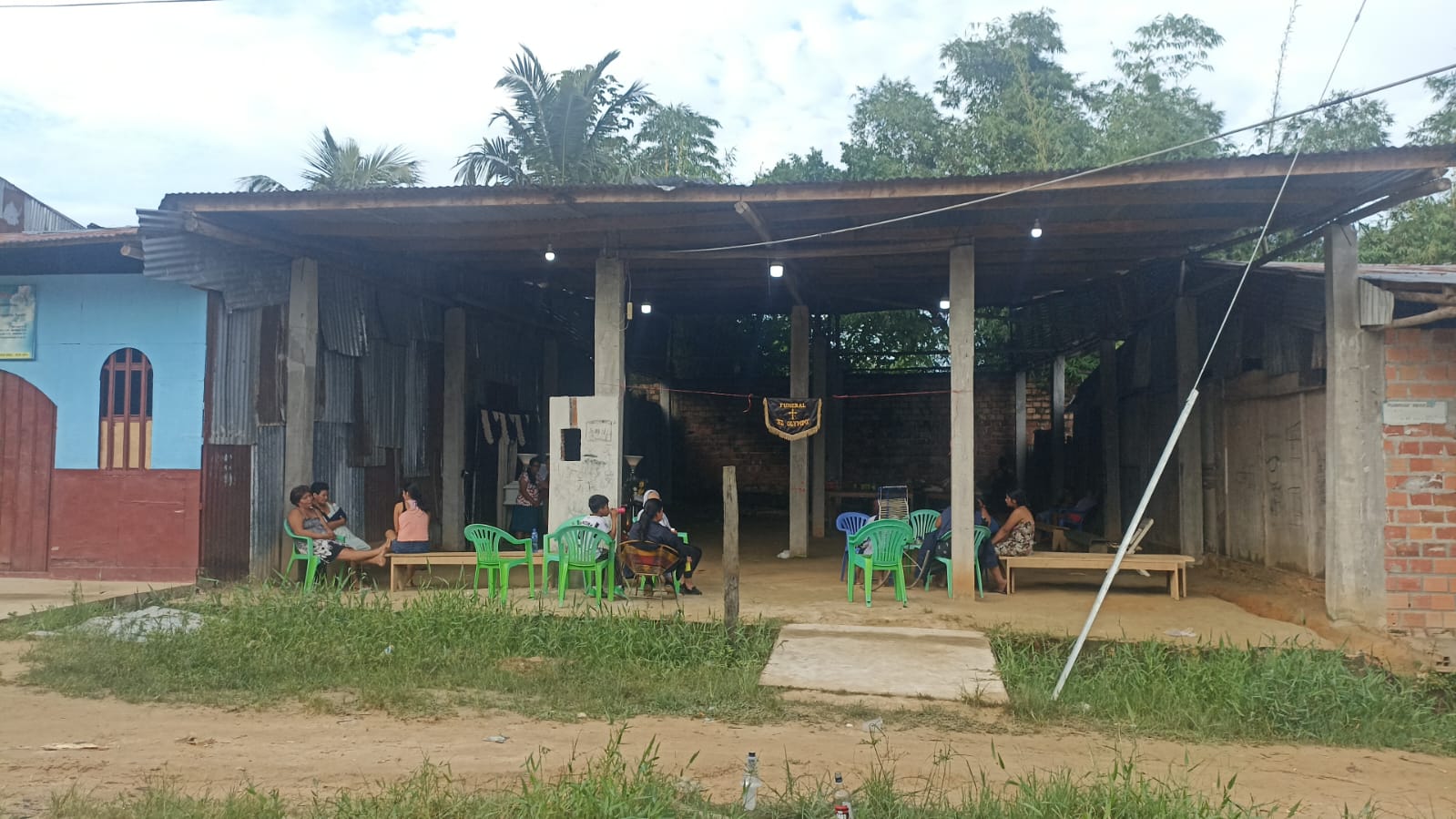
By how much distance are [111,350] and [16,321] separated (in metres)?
1.10

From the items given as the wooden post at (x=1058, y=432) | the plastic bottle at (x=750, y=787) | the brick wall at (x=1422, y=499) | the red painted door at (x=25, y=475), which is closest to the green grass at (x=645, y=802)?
the plastic bottle at (x=750, y=787)

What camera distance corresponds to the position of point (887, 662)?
21.9 feet

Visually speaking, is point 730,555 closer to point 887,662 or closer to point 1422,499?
point 887,662

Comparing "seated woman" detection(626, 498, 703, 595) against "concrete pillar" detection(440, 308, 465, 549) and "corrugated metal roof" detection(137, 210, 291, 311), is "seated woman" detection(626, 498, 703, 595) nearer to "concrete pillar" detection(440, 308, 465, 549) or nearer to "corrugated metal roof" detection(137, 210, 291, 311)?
"corrugated metal roof" detection(137, 210, 291, 311)

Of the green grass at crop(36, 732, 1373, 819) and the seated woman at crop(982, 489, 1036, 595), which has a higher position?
the seated woman at crop(982, 489, 1036, 595)

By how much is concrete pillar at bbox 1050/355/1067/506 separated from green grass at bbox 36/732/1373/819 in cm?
1238

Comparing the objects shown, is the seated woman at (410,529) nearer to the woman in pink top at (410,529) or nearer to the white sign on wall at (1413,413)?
the woman in pink top at (410,529)

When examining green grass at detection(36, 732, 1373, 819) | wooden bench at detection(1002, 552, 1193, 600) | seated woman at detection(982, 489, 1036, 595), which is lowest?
green grass at detection(36, 732, 1373, 819)

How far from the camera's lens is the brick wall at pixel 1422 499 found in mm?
7117

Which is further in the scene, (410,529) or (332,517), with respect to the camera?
(332,517)

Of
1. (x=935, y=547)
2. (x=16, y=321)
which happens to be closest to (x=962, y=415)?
(x=935, y=547)

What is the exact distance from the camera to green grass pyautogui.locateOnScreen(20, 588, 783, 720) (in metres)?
5.96

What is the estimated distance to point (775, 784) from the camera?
177 inches

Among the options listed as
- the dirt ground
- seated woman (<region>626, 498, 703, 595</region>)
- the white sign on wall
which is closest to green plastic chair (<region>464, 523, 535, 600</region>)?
seated woman (<region>626, 498, 703, 595</region>)
